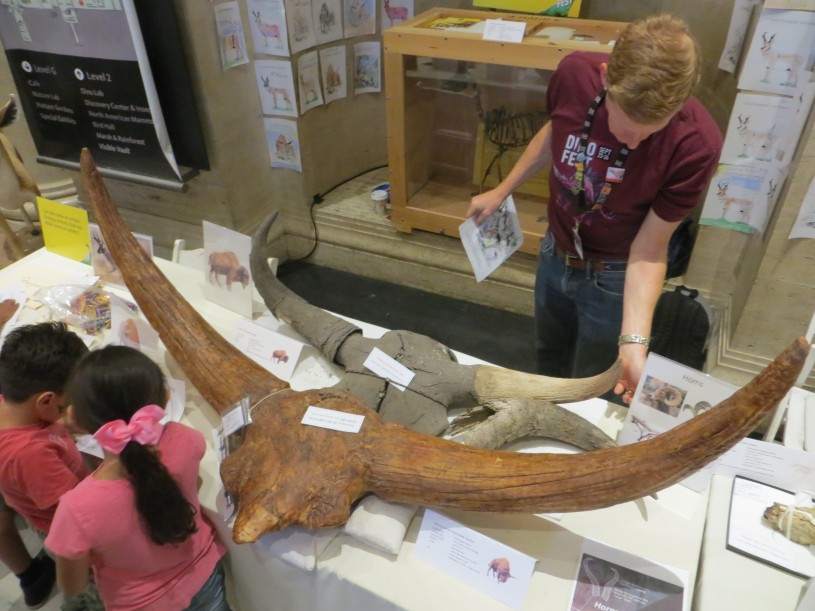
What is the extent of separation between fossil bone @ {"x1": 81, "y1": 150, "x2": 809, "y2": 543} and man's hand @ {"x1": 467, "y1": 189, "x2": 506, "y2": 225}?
33.2 inches

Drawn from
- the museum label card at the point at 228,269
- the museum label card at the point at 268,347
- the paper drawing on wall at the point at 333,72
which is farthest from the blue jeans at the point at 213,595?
the paper drawing on wall at the point at 333,72

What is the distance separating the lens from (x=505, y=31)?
2.48m

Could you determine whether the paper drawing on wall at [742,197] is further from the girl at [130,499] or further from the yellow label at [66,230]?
the yellow label at [66,230]

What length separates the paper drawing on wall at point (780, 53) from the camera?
206cm

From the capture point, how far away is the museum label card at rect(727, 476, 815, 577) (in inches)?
49.6

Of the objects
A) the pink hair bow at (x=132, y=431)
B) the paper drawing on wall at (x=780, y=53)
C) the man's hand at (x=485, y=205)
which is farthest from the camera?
the paper drawing on wall at (x=780, y=53)

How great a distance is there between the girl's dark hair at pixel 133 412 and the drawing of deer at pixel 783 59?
2302 millimetres

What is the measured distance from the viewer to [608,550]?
1.28 meters

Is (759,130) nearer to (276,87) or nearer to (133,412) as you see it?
(276,87)

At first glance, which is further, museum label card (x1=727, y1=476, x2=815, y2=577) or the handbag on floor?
the handbag on floor

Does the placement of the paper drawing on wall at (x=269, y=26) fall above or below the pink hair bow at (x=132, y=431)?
above

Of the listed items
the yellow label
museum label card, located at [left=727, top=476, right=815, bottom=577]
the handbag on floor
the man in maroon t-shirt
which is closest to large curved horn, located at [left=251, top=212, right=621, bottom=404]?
the man in maroon t-shirt

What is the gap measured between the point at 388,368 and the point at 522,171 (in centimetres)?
80

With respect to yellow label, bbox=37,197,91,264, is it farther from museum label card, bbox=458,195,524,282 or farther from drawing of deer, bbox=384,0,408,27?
drawing of deer, bbox=384,0,408,27
